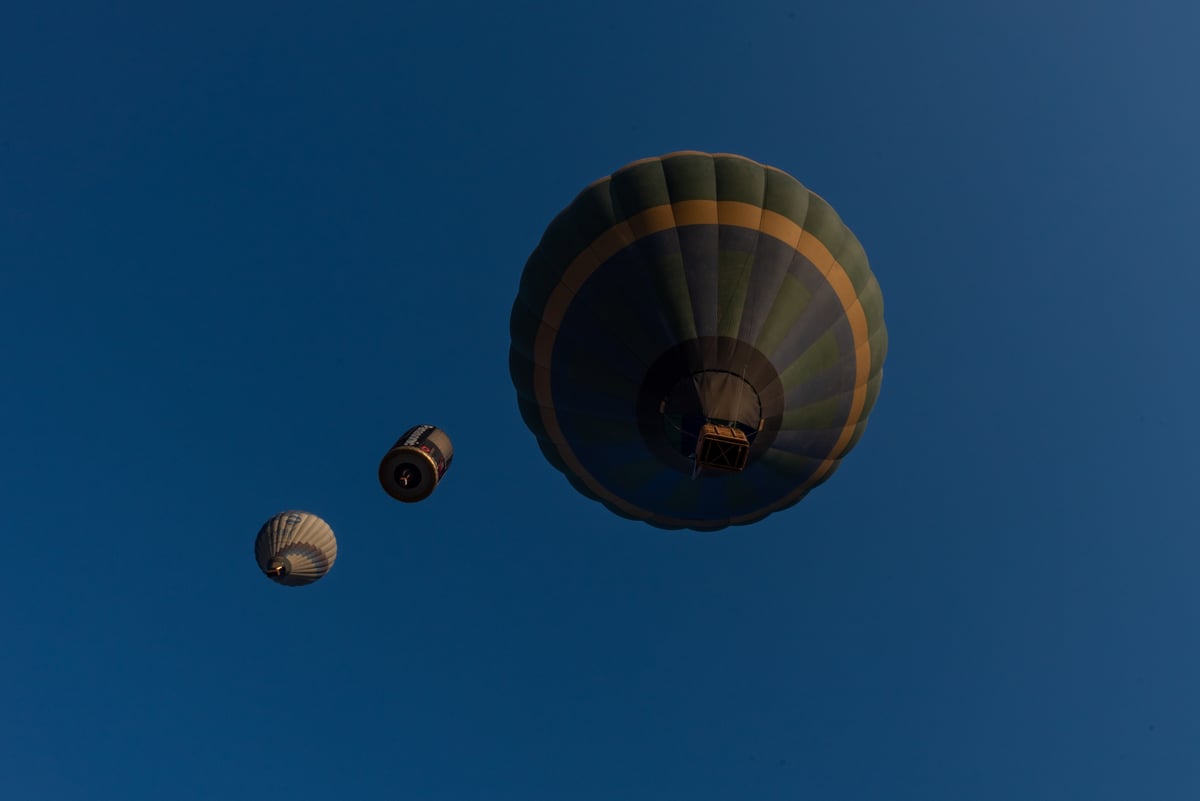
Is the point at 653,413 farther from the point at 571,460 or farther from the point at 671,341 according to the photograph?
the point at 571,460

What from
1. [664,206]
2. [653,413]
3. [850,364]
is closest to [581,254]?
[664,206]

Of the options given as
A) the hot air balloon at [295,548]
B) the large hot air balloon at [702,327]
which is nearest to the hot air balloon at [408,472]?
the large hot air balloon at [702,327]

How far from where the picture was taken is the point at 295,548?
638 inches

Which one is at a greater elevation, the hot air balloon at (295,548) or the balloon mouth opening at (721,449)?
the balloon mouth opening at (721,449)

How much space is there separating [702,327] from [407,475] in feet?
22.3

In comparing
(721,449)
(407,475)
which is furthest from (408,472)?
(721,449)

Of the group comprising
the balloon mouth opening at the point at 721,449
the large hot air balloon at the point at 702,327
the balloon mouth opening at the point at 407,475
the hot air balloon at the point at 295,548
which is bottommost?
the hot air balloon at the point at 295,548

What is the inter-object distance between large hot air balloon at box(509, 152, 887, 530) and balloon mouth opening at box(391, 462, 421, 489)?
125 inches

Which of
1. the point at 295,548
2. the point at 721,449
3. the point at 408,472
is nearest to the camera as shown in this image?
the point at 721,449

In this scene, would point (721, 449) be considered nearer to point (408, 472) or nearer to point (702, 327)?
point (702, 327)

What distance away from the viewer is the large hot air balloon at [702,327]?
9.99 meters

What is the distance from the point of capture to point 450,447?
1477cm

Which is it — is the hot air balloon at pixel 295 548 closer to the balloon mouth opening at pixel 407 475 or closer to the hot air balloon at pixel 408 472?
the hot air balloon at pixel 408 472

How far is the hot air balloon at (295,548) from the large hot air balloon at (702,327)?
898 centimetres
